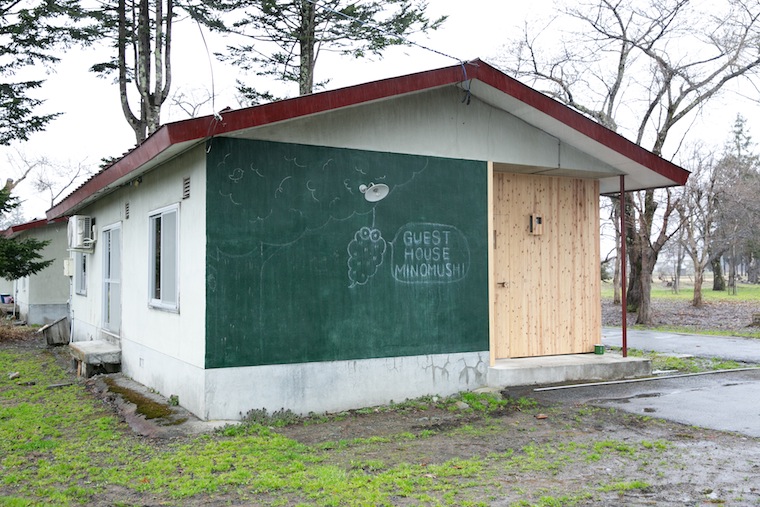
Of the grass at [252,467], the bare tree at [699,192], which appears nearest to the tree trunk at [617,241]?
the bare tree at [699,192]

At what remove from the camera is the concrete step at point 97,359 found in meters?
9.59

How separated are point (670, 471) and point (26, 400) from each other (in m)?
7.47

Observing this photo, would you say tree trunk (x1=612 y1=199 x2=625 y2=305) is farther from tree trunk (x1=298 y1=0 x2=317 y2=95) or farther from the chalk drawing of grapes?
the chalk drawing of grapes

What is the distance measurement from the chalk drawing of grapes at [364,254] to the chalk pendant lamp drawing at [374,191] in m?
0.35

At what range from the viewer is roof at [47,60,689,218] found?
20.5 feet

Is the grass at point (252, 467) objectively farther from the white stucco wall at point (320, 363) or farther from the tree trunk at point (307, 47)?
the tree trunk at point (307, 47)

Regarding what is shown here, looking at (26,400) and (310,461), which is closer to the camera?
(310,461)

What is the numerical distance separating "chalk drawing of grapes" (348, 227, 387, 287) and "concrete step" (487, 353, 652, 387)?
2068 mm

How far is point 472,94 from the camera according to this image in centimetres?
816

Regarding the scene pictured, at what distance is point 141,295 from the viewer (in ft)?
28.9

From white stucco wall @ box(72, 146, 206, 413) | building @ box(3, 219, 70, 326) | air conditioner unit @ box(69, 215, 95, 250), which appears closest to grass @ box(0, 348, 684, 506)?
white stucco wall @ box(72, 146, 206, 413)

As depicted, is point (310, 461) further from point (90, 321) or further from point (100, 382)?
point (90, 321)

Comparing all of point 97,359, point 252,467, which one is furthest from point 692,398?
point 97,359

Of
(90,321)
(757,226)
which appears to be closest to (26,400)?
(90,321)
